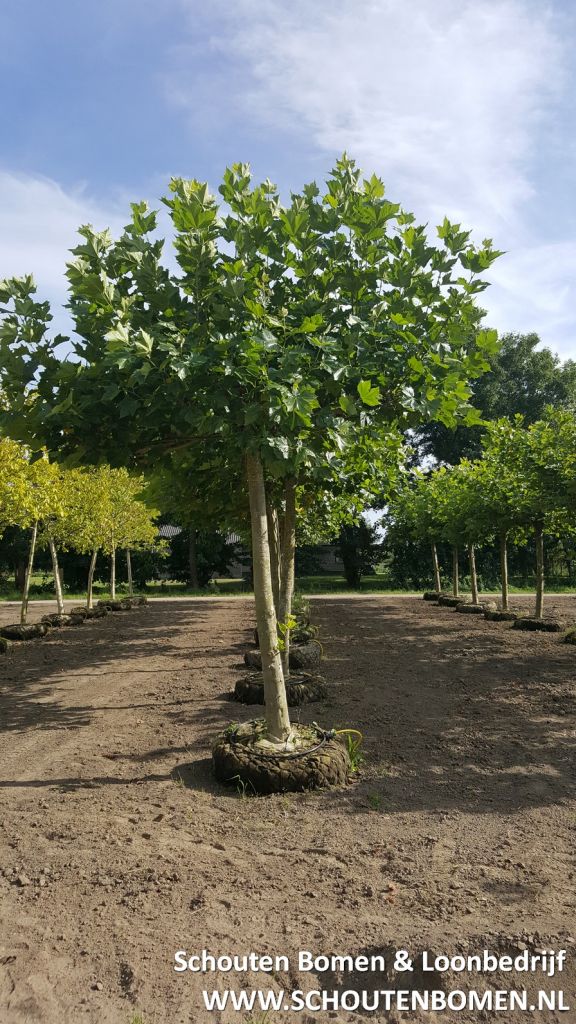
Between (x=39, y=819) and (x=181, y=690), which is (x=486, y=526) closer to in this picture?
(x=181, y=690)

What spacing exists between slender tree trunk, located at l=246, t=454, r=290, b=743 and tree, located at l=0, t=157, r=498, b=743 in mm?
14

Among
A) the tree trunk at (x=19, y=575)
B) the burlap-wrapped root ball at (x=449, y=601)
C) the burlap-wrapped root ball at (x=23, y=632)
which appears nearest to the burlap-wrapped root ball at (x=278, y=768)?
the burlap-wrapped root ball at (x=23, y=632)

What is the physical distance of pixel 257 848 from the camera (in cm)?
400

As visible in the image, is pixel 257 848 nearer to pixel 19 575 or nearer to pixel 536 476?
pixel 536 476

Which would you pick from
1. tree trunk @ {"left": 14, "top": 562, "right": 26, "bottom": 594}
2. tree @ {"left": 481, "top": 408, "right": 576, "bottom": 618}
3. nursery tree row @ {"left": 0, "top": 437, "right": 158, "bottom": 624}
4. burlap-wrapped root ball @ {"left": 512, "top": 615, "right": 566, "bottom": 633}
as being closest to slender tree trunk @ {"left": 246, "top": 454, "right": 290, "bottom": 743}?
nursery tree row @ {"left": 0, "top": 437, "right": 158, "bottom": 624}

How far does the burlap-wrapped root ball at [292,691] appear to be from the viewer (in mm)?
7395

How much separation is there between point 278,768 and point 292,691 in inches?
95.8

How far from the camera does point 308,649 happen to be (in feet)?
32.4

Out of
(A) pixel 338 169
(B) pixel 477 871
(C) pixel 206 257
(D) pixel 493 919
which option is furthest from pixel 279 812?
(A) pixel 338 169

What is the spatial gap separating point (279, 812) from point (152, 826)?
0.90m

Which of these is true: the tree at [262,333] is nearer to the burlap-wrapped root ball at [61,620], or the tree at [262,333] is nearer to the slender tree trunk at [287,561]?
the slender tree trunk at [287,561]

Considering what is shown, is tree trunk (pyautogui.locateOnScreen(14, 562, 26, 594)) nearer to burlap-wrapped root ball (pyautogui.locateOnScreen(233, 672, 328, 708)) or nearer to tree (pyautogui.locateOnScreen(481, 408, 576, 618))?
tree (pyautogui.locateOnScreen(481, 408, 576, 618))

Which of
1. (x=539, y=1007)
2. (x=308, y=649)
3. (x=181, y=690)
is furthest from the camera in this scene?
(x=308, y=649)

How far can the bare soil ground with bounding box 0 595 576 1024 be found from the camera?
2826 millimetres
